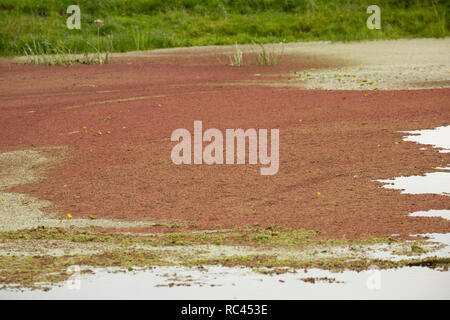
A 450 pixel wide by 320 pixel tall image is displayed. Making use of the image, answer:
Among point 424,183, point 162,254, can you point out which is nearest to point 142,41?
point 424,183

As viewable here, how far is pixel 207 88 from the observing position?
14.8m

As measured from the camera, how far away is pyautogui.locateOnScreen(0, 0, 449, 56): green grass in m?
23.6

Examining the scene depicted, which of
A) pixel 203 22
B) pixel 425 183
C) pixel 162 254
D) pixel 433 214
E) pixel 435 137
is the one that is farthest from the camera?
pixel 203 22

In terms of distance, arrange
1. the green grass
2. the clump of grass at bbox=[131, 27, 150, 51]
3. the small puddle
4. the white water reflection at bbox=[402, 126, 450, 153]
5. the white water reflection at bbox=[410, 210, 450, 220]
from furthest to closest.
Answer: the green grass
the clump of grass at bbox=[131, 27, 150, 51]
the white water reflection at bbox=[402, 126, 450, 153]
the small puddle
the white water reflection at bbox=[410, 210, 450, 220]

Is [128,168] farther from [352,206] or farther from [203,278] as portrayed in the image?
[203,278]

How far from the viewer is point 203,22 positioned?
2769 cm

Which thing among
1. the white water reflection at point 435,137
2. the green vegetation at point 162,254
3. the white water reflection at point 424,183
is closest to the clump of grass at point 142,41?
the white water reflection at point 435,137

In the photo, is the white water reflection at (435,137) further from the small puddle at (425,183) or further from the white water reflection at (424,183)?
the white water reflection at (424,183)

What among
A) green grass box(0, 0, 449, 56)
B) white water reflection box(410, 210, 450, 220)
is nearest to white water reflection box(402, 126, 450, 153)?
white water reflection box(410, 210, 450, 220)

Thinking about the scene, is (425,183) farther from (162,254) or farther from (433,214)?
(162,254)

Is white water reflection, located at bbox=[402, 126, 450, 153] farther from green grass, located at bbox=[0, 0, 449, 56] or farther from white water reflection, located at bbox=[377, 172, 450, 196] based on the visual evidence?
green grass, located at bbox=[0, 0, 449, 56]

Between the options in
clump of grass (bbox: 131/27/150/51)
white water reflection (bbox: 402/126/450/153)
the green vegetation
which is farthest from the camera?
clump of grass (bbox: 131/27/150/51)

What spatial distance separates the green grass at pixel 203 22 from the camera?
23.6 m

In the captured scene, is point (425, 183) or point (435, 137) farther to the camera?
point (435, 137)
